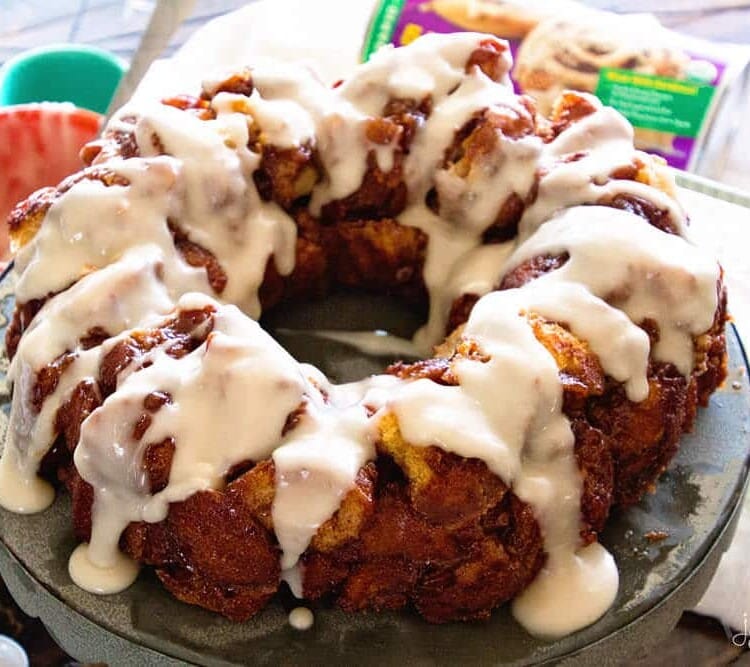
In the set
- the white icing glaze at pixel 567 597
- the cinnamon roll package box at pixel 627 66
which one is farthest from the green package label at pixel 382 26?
the white icing glaze at pixel 567 597

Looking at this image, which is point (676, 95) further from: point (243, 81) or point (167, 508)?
point (167, 508)

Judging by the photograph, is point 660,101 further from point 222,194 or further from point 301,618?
point 301,618

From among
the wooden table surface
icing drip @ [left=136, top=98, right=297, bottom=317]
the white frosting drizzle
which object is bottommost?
the wooden table surface

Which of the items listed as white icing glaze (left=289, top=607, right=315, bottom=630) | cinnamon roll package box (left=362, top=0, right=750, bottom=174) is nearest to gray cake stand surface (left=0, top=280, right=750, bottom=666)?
white icing glaze (left=289, top=607, right=315, bottom=630)

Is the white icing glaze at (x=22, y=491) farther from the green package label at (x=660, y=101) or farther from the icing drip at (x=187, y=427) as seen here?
the green package label at (x=660, y=101)

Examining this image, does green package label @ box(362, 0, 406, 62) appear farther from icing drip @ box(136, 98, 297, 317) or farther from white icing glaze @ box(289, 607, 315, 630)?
white icing glaze @ box(289, 607, 315, 630)

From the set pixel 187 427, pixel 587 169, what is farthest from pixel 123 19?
pixel 187 427
